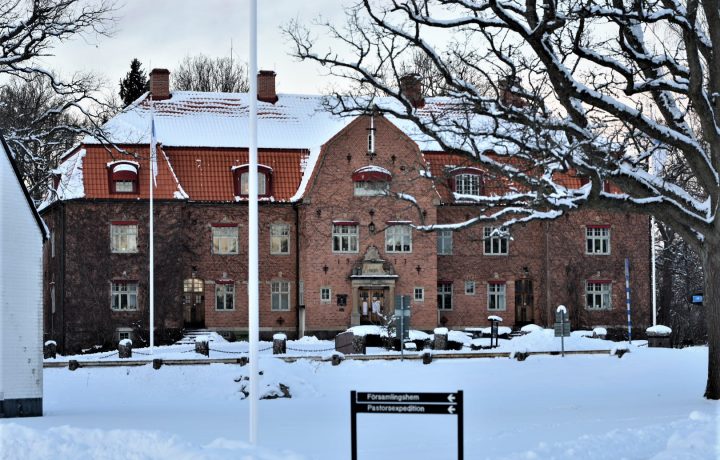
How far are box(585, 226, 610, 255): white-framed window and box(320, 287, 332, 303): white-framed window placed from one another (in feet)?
38.4

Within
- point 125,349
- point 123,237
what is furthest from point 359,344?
point 123,237

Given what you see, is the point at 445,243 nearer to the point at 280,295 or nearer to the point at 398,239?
the point at 398,239

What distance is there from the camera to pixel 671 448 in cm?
1509

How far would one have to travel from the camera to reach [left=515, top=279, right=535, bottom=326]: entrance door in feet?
166

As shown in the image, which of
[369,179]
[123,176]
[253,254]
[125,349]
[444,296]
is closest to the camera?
[253,254]

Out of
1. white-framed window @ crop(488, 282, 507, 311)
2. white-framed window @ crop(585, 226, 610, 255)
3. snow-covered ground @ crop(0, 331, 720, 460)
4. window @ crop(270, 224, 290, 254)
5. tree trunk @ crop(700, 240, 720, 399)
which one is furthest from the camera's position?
white-framed window @ crop(585, 226, 610, 255)

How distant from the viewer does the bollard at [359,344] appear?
3844 centimetres

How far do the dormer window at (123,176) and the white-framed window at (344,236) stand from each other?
27.8ft

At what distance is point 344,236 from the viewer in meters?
48.2

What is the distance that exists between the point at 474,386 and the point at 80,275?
21.9 metres

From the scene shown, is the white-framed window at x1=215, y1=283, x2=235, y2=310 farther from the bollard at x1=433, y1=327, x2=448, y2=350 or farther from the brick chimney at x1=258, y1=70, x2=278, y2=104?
the bollard at x1=433, y1=327, x2=448, y2=350

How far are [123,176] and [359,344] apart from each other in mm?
14145

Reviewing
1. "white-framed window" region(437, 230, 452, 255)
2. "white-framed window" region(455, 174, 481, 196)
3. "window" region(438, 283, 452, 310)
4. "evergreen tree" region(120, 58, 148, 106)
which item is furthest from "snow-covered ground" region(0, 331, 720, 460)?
"evergreen tree" region(120, 58, 148, 106)

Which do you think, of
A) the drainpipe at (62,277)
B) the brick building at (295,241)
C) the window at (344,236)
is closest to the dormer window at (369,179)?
the brick building at (295,241)
